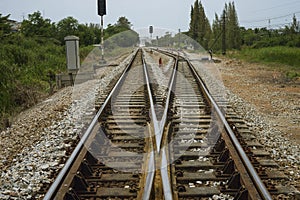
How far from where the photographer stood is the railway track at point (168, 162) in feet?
11.6

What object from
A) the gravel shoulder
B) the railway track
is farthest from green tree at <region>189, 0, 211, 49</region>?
the railway track

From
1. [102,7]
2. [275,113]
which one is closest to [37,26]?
[102,7]

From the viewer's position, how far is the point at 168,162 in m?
4.11

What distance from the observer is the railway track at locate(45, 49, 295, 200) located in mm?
3525

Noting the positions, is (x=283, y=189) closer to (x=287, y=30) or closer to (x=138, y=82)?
(x=138, y=82)

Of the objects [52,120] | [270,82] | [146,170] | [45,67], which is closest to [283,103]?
[270,82]

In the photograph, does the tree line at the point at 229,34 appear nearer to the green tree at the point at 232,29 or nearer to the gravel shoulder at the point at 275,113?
the green tree at the point at 232,29

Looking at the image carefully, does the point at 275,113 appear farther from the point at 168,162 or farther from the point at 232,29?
the point at 232,29

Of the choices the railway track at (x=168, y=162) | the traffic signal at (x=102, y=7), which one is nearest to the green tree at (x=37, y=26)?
Result: the traffic signal at (x=102, y=7)

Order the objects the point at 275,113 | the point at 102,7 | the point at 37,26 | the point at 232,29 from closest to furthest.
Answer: the point at 275,113, the point at 102,7, the point at 37,26, the point at 232,29

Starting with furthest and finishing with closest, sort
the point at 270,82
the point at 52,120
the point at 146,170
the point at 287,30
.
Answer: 1. the point at 287,30
2. the point at 270,82
3. the point at 52,120
4. the point at 146,170

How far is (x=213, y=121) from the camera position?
6.20 meters

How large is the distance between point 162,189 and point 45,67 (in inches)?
523

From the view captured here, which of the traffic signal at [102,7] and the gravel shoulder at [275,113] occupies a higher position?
the traffic signal at [102,7]
